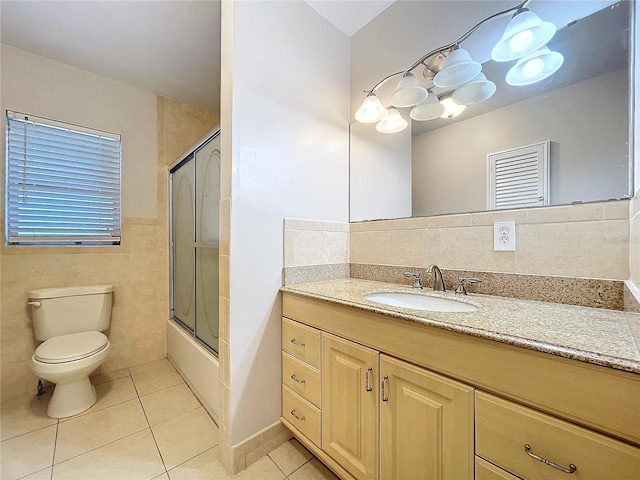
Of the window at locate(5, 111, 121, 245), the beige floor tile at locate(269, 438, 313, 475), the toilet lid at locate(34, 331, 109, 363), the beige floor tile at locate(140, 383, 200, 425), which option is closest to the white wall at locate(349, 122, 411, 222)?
the beige floor tile at locate(269, 438, 313, 475)

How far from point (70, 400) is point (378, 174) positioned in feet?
7.78

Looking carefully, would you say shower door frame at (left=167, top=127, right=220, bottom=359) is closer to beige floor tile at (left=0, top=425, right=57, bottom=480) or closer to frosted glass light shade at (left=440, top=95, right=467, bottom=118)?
beige floor tile at (left=0, top=425, right=57, bottom=480)

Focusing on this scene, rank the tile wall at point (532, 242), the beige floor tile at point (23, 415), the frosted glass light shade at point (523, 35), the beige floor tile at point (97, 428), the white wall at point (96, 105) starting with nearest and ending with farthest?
the tile wall at point (532, 242) → the frosted glass light shade at point (523, 35) → the beige floor tile at point (97, 428) → the beige floor tile at point (23, 415) → the white wall at point (96, 105)

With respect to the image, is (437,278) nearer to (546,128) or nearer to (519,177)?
(519,177)

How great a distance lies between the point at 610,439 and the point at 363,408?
659 millimetres

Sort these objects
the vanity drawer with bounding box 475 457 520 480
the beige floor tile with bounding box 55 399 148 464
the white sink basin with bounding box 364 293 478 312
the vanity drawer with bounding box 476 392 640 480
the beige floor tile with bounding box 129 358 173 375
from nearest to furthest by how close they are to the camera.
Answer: the vanity drawer with bounding box 476 392 640 480 → the vanity drawer with bounding box 475 457 520 480 → the white sink basin with bounding box 364 293 478 312 → the beige floor tile with bounding box 55 399 148 464 → the beige floor tile with bounding box 129 358 173 375

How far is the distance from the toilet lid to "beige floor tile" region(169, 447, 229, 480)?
911 mm

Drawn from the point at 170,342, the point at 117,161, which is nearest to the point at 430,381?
the point at 170,342

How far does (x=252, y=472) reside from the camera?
1212mm

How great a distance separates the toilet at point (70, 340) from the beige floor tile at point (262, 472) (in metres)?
1.15

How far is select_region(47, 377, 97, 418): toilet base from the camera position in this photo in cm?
158

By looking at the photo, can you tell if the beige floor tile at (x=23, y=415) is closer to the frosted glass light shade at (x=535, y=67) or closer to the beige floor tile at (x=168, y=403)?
the beige floor tile at (x=168, y=403)

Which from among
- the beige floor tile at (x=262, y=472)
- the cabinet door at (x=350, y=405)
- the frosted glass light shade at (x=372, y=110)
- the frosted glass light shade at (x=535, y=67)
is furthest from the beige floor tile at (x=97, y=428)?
the frosted glass light shade at (x=535, y=67)

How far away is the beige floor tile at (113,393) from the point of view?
1678 mm
